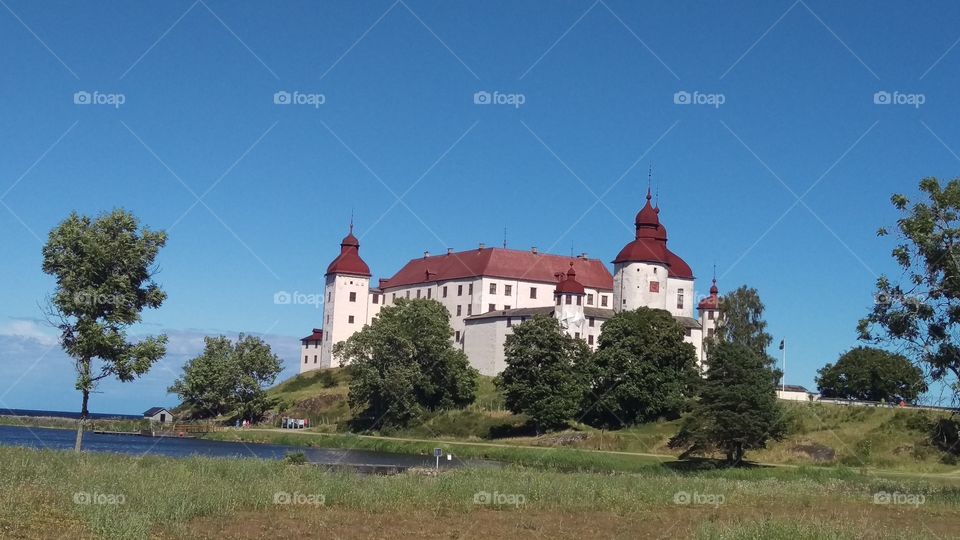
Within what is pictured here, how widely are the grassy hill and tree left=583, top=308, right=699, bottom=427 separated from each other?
245cm

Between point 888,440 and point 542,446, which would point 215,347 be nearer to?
point 542,446

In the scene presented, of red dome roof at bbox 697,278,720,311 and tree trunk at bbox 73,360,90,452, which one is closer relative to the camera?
tree trunk at bbox 73,360,90,452

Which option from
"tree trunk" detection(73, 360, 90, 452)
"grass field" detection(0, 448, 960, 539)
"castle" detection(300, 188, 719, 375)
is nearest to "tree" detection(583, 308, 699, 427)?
"castle" detection(300, 188, 719, 375)

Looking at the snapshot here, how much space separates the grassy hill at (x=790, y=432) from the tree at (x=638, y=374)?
96.3 inches

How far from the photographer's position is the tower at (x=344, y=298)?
5261 inches

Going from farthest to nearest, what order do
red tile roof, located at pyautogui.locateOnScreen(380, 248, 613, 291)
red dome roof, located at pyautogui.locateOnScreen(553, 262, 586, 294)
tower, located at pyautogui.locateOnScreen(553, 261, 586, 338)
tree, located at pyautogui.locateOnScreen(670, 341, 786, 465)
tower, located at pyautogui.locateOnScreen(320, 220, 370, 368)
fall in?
1. tower, located at pyautogui.locateOnScreen(320, 220, 370, 368)
2. red tile roof, located at pyautogui.locateOnScreen(380, 248, 613, 291)
3. red dome roof, located at pyautogui.locateOnScreen(553, 262, 586, 294)
4. tower, located at pyautogui.locateOnScreen(553, 261, 586, 338)
5. tree, located at pyautogui.locateOnScreen(670, 341, 786, 465)

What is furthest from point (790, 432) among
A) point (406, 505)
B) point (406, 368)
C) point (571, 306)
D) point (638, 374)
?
point (571, 306)

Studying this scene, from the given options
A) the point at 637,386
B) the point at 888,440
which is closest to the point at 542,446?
the point at 637,386

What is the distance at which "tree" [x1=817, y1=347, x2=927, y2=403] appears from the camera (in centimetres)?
11100

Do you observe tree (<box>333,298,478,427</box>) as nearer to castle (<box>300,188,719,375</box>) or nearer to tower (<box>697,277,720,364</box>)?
castle (<box>300,188,719,375</box>)

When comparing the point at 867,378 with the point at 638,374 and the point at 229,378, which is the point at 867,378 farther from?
the point at 229,378

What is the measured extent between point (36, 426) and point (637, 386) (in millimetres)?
61208

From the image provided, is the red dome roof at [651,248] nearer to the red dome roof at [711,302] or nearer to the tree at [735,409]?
the red dome roof at [711,302]

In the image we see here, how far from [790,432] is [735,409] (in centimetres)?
1066
